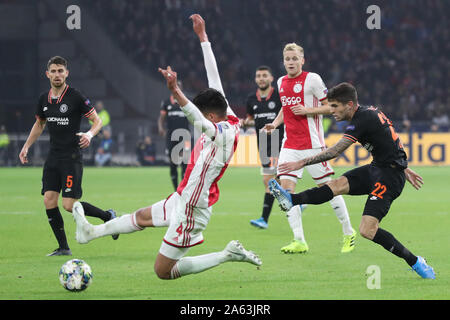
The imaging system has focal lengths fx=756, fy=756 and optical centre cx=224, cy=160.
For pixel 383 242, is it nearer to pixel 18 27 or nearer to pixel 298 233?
pixel 298 233

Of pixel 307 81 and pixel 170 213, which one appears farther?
pixel 307 81

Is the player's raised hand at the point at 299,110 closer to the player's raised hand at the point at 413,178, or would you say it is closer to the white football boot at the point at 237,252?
the player's raised hand at the point at 413,178

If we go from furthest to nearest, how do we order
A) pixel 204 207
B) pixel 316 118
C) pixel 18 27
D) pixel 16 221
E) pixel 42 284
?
pixel 18 27 → pixel 16 221 → pixel 316 118 → pixel 42 284 → pixel 204 207

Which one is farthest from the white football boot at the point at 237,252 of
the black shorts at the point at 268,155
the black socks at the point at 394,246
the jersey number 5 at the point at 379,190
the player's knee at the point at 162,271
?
the black shorts at the point at 268,155

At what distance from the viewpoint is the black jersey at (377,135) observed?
680 centimetres

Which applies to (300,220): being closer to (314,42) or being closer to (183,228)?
(183,228)

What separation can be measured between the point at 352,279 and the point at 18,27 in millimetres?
26284

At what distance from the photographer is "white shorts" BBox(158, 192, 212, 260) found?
588 cm

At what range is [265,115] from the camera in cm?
1114

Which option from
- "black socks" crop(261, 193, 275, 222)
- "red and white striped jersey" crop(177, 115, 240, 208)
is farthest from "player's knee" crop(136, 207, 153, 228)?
"black socks" crop(261, 193, 275, 222)

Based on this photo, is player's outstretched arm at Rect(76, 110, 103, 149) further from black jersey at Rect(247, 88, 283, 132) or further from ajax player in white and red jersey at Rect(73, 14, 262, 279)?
black jersey at Rect(247, 88, 283, 132)

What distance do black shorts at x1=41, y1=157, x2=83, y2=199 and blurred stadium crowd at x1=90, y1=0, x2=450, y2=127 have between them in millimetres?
22413

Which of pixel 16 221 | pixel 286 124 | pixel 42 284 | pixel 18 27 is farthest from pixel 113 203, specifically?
pixel 18 27

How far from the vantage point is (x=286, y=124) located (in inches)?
361
